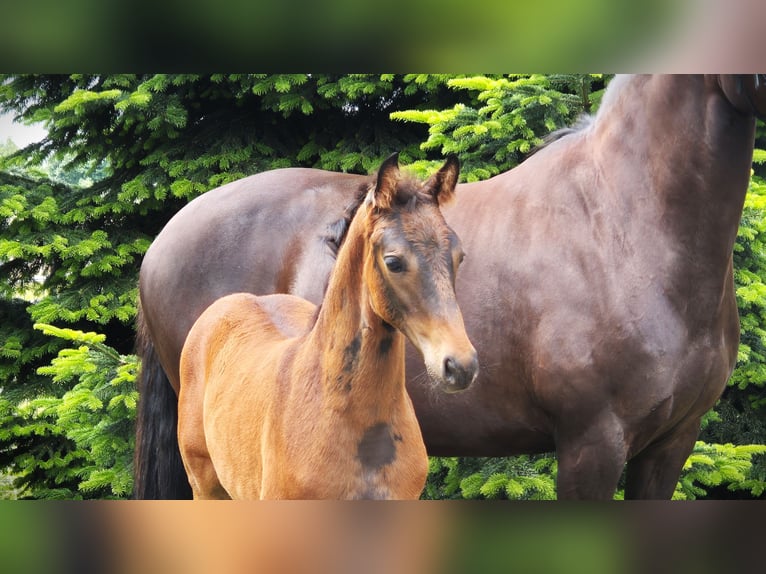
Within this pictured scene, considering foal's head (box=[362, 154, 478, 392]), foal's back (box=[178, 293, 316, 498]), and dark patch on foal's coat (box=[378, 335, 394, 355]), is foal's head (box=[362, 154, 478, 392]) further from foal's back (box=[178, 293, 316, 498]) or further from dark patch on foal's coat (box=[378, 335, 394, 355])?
foal's back (box=[178, 293, 316, 498])

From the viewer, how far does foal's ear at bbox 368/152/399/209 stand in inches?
44.1

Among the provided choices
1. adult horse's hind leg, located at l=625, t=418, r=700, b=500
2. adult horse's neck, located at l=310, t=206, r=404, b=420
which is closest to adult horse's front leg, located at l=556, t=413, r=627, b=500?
adult horse's hind leg, located at l=625, t=418, r=700, b=500

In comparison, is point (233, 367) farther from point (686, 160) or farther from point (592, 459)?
point (686, 160)

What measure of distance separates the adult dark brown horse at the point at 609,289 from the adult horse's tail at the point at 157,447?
11 mm

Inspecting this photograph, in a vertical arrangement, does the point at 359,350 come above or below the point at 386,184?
below

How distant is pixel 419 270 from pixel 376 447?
283 millimetres

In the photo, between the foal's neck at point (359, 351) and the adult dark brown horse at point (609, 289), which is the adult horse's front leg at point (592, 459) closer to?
the adult dark brown horse at point (609, 289)

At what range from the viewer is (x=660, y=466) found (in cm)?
170

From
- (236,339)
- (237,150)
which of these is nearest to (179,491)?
(236,339)

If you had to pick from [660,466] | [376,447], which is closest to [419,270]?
[376,447]

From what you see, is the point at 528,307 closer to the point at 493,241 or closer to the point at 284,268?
the point at 493,241

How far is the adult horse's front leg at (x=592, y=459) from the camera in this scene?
4.98ft

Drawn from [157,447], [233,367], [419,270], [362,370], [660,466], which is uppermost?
[419,270]

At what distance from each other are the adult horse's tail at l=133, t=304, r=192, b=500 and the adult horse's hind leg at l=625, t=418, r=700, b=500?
101cm
